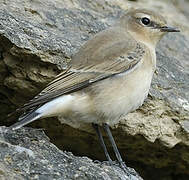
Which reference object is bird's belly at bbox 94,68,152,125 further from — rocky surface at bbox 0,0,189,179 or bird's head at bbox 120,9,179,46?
bird's head at bbox 120,9,179,46

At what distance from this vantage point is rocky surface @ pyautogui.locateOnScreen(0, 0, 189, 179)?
772 cm

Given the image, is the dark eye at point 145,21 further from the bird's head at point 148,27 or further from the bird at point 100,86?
the bird at point 100,86

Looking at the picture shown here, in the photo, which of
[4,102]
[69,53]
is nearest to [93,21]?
[69,53]

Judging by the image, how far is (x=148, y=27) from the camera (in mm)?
8133

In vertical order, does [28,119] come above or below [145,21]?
below

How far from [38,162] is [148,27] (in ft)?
9.99

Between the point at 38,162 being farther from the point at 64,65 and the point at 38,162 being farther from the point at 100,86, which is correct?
the point at 64,65

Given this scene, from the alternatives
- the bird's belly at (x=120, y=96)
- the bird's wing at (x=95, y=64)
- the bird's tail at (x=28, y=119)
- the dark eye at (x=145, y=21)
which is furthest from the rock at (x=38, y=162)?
the dark eye at (x=145, y=21)

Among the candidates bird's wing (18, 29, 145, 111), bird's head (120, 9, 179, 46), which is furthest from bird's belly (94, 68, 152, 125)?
bird's head (120, 9, 179, 46)

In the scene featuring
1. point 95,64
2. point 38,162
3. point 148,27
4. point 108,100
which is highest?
point 148,27

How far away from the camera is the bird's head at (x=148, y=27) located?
26.4 feet

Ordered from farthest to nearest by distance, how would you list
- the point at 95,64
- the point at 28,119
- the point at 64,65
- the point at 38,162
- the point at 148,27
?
the point at 148,27 < the point at 64,65 < the point at 95,64 < the point at 28,119 < the point at 38,162

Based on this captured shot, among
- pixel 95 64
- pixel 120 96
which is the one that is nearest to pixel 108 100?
pixel 120 96

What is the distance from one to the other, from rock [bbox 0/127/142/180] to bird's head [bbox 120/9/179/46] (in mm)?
2124
